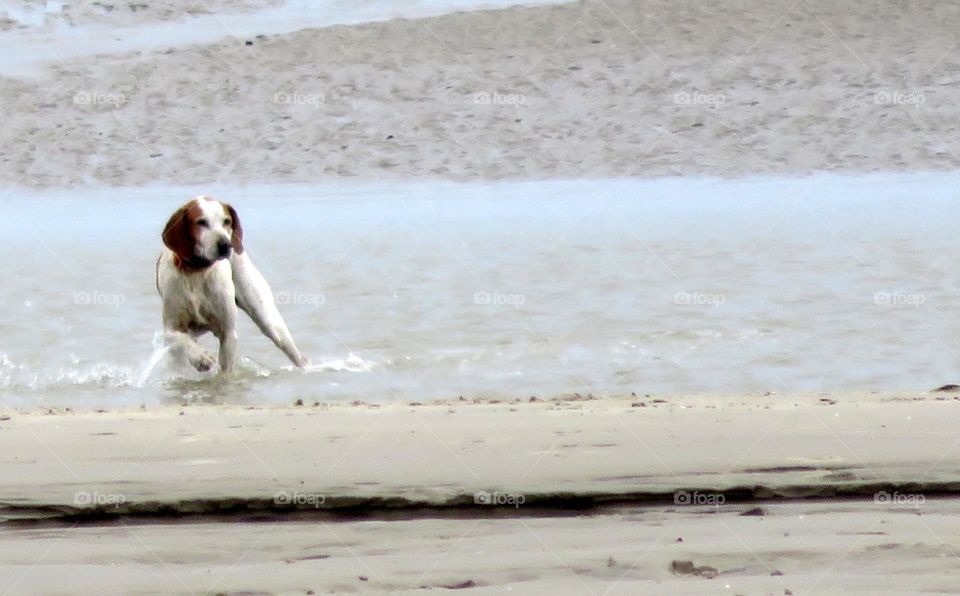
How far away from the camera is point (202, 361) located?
8211 millimetres

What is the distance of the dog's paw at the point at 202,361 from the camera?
26.9 ft

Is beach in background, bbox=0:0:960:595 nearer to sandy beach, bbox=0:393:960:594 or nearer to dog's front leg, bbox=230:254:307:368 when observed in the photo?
sandy beach, bbox=0:393:960:594

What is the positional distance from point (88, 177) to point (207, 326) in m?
8.22

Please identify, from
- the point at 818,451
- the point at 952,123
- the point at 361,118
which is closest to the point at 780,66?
the point at 952,123

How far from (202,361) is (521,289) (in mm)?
3557

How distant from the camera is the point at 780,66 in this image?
18000mm

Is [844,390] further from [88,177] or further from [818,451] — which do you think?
[88,177]
